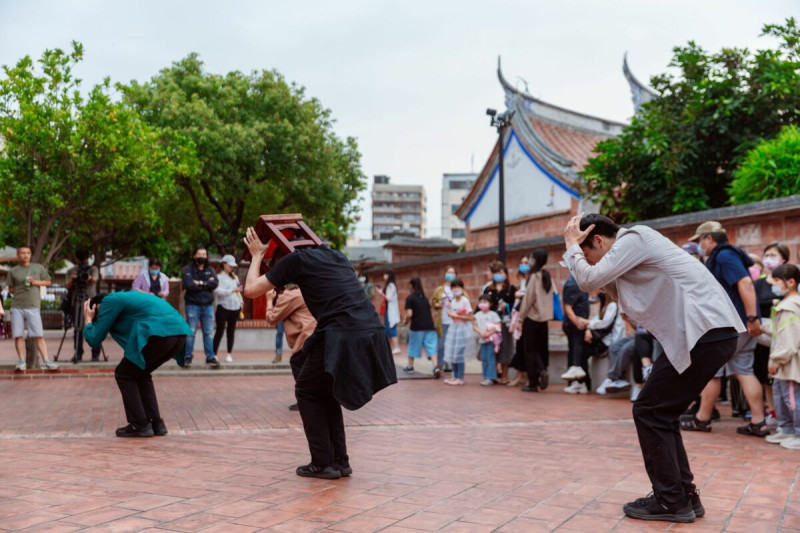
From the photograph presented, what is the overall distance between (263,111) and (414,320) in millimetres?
16069

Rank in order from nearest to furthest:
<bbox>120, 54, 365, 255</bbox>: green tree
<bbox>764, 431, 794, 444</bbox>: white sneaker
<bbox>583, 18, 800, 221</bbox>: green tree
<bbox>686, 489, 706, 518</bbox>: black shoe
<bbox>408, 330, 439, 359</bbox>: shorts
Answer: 1. <bbox>686, 489, 706, 518</bbox>: black shoe
2. <bbox>764, 431, 794, 444</bbox>: white sneaker
3. <bbox>408, 330, 439, 359</bbox>: shorts
4. <bbox>583, 18, 800, 221</bbox>: green tree
5. <bbox>120, 54, 365, 255</bbox>: green tree

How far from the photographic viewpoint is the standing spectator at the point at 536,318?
10.7 meters

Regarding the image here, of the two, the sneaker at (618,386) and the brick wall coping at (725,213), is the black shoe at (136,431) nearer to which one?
the sneaker at (618,386)

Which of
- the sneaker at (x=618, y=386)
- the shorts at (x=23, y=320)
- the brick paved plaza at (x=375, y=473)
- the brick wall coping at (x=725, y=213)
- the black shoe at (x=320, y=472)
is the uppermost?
the brick wall coping at (x=725, y=213)

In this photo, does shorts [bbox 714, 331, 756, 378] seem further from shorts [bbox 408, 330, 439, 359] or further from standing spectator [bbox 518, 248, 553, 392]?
shorts [bbox 408, 330, 439, 359]

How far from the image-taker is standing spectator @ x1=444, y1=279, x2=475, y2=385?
1188 cm

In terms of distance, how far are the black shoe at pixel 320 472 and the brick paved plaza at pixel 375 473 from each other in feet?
0.27

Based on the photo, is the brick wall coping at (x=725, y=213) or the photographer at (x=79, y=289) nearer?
the brick wall coping at (x=725, y=213)

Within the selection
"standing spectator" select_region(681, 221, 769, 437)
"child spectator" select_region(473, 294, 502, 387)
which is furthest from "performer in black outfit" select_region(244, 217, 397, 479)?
"child spectator" select_region(473, 294, 502, 387)

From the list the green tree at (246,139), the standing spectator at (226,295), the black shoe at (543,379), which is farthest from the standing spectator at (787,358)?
the green tree at (246,139)

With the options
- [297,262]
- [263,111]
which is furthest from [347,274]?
[263,111]

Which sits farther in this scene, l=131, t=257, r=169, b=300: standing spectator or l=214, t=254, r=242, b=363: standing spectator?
l=214, t=254, r=242, b=363: standing spectator

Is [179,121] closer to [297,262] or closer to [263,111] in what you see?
[263,111]

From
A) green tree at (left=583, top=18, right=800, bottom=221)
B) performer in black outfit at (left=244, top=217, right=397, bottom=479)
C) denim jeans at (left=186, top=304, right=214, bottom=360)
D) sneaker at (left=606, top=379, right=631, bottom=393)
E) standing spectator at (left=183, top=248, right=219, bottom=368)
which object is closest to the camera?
performer in black outfit at (left=244, top=217, right=397, bottom=479)
